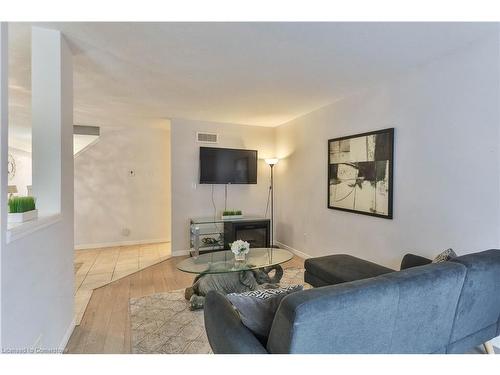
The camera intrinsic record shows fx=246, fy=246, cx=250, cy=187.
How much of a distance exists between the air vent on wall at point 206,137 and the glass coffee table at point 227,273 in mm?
2415

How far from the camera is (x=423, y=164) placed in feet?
7.80

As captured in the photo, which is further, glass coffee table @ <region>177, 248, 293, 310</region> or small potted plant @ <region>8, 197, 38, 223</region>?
glass coffee table @ <region>177, 248, 293, 310</region>

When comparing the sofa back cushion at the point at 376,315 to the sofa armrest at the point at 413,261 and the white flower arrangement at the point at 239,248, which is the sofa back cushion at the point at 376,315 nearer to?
the sofa armrest at the point at 413,261

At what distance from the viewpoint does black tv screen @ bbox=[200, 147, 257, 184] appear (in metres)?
4.45

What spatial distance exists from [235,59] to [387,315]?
224 centimetres

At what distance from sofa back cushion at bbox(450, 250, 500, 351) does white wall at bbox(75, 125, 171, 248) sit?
190 inches

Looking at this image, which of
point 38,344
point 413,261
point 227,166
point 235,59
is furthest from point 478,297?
point 227,166

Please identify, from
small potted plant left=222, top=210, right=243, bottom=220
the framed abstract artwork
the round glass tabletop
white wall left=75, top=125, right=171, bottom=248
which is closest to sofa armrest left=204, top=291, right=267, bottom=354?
the round glass tabletop

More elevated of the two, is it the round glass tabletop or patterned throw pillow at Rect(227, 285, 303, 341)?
patterned throw pillow at Rect(227, 285, 303, 341)

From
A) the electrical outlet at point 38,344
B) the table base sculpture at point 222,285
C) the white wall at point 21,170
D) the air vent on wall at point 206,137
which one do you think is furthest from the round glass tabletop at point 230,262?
the white wall at point 21,170

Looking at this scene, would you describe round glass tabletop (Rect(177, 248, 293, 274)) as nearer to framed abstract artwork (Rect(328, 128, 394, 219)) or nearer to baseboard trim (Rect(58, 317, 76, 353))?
baseboard trim (Rect(58, 317, 76, 353))

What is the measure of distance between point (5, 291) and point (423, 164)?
3.18 metres
